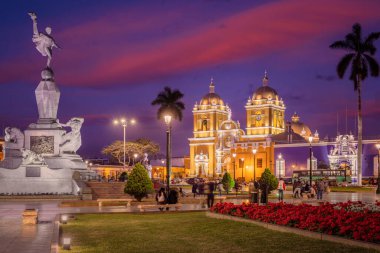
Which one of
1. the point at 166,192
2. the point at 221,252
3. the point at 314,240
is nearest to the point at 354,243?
the point at 314,240

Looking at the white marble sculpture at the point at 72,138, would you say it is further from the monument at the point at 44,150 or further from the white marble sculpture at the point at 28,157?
the white marble sculpture at the point at 28,157

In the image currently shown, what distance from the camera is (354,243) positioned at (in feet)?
42.8

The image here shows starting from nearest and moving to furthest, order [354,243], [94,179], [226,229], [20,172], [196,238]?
[354,243]
[196,238]
[226,229]
[20,172]
[94,179]

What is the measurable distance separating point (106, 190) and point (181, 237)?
2467 cm

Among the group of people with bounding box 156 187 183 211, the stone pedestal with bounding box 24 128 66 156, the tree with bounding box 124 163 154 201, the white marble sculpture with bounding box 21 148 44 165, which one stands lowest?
the group of people with bounding box 156 187 183 211

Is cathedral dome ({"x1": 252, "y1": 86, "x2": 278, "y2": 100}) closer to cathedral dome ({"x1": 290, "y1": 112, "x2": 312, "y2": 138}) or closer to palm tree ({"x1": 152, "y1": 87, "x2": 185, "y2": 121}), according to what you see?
cathedral dome ({"x1": 290, "y1": 112, "x2": 312, "y2": 138})

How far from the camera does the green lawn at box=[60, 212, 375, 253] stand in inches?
540

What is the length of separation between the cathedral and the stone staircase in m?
66.2

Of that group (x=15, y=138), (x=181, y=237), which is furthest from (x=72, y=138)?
(x=181, y=237)

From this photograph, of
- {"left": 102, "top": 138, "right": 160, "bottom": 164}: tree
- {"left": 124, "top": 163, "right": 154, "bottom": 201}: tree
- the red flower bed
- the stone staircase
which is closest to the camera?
the red flower bed

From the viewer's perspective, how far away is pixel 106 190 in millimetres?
40219

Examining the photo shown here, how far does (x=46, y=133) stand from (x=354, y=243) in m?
30.2

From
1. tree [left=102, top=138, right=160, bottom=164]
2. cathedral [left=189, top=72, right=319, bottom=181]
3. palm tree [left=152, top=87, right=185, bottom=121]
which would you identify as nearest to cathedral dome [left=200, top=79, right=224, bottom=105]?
cathedral [left=189, top=72, right=319, bottom=181]

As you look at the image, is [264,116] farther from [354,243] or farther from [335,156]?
[354,243]
